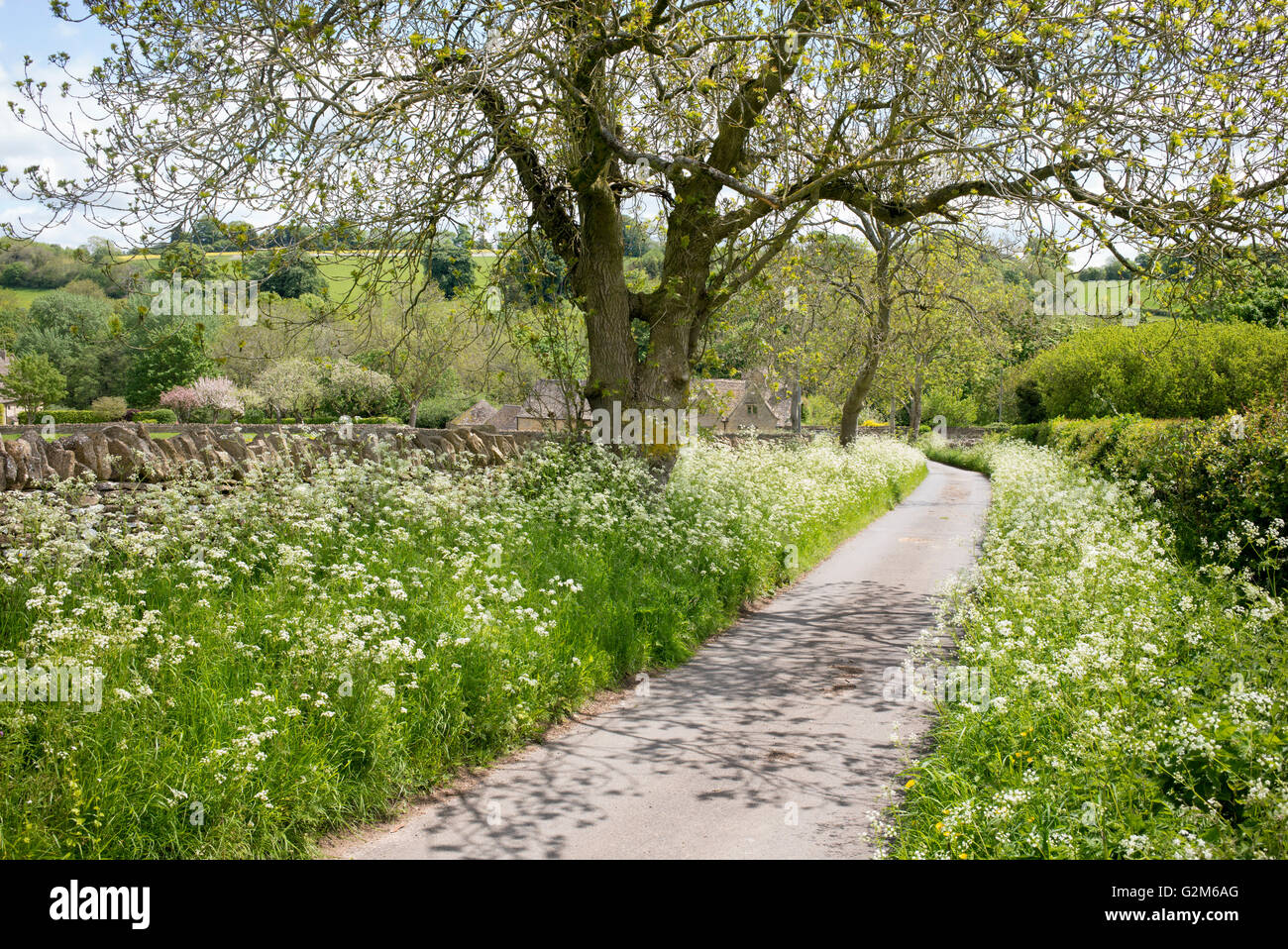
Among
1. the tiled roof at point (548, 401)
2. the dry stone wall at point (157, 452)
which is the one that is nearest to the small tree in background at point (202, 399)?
the tiled roof at point (548, 401)

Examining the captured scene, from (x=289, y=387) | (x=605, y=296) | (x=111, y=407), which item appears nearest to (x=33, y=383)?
(x=111, y=407)

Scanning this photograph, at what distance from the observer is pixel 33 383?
5647 centimetres

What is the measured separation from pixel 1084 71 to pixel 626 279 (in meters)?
6.19

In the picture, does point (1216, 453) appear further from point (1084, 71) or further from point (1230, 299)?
point (1084, 71)

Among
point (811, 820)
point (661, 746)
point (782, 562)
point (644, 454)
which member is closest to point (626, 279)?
point (644, 454)

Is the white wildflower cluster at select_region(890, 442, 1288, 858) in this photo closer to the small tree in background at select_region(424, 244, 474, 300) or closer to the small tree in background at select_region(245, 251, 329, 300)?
the small tree in background at select_region(245, 251, 329, 300)

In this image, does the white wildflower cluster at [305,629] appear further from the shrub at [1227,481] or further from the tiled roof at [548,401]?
the shrub at [1227,481]

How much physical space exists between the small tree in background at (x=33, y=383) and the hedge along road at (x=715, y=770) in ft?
209

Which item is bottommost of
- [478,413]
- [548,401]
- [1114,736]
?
[1114,736]

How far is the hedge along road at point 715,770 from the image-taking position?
13.9ft

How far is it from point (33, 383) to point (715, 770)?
66607mm

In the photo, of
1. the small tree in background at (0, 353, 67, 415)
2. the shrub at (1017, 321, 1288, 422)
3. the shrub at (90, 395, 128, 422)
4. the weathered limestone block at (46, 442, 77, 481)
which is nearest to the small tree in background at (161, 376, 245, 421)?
the shrub at (90, 395, 128, 422)

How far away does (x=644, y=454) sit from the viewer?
37.8 ft

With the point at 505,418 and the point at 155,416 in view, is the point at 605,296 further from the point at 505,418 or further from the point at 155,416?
the point at 505,418
